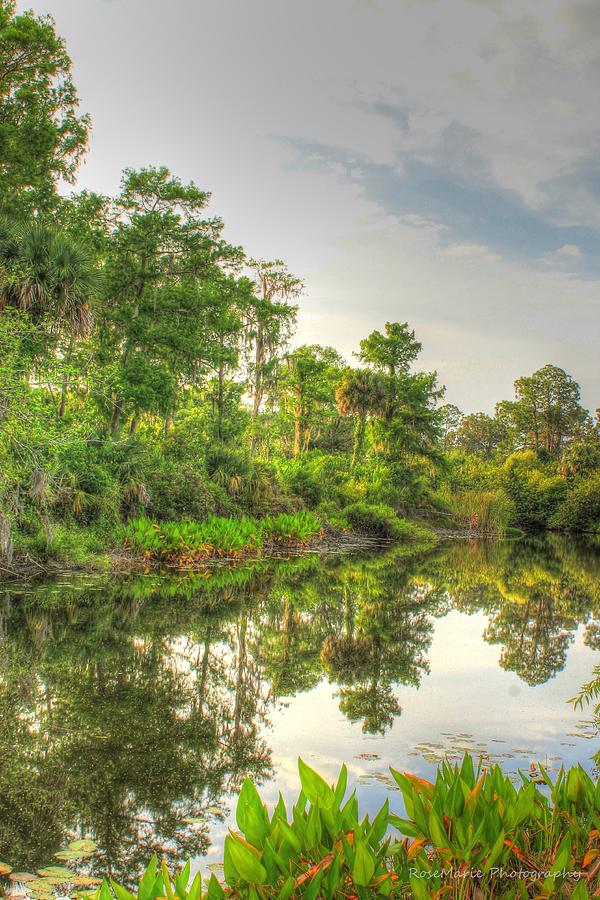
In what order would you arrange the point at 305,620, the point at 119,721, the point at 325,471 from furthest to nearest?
the point at 325,471, the point at 305,620, the point at 119,721

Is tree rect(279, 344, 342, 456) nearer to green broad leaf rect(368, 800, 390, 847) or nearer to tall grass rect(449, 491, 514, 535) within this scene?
tall grass rect(449, 491, 514, 535)

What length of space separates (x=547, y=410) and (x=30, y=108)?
52.4 m

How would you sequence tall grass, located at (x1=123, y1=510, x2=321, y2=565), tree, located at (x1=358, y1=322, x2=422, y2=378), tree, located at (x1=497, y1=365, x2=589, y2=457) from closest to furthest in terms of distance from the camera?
1. tall grass, located at (x1=123, y1=510, x2=321, y2=565)
2. tree, located at (x1=358, y1=322, x2=422, y2=378)
3. tree, located at (x1=497, y1=365, x2=589, y2=457)

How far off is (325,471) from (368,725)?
24.8m

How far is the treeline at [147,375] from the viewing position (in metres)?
12.5

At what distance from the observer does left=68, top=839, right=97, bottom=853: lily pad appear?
3.30 m

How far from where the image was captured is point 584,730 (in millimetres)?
5633

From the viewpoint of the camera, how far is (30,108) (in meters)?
18.1

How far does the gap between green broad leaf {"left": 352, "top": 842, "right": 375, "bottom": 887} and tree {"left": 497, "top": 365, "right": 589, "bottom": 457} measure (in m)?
61.4

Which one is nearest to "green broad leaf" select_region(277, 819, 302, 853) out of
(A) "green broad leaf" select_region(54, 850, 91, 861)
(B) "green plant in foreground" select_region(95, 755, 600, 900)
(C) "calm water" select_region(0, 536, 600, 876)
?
(B) "green plant in foreground" select_region(95, 755, 600, 900)

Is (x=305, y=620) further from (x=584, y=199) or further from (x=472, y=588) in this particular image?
(x=584, y=199)

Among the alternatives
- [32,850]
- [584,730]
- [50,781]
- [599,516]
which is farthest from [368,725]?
[599,516]

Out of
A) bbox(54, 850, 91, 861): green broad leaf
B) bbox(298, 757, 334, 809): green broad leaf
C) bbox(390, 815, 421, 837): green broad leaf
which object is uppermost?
bbox(298, 757, 334, 809): green broad leaf

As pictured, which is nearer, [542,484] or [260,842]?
[260,842]
